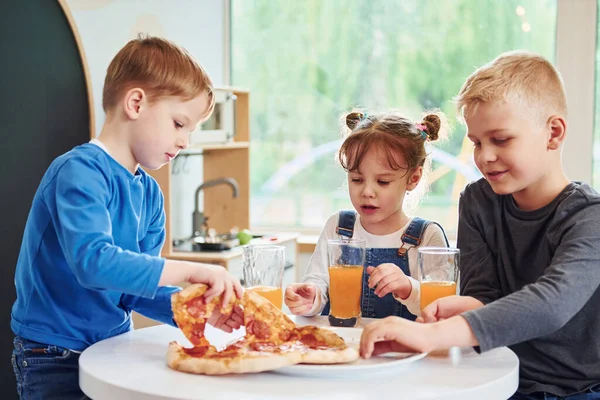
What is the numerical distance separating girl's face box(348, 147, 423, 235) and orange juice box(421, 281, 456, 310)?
520mm

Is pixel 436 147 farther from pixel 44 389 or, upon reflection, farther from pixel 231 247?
pixel 44 389

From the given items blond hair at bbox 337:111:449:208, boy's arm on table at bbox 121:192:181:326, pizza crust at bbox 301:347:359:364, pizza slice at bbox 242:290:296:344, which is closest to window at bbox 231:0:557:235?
blond hair at bbox 337:111:449:208

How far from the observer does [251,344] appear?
4.58 feet

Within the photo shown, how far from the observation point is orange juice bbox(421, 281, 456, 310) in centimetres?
158

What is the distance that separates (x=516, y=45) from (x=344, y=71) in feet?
3.52

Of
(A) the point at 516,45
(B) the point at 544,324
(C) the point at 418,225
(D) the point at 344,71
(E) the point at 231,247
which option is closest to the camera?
(B) the point at 544,324

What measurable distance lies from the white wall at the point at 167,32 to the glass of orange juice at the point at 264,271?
1899mm

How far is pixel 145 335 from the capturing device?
1610 mm

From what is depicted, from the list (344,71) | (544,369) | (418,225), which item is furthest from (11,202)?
(344,71)

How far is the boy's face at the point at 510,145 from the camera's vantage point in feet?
5.47

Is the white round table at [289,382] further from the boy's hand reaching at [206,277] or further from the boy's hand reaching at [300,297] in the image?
the boy's hand reaching at [300,297]

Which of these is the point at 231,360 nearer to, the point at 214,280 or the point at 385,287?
the point at 214,280

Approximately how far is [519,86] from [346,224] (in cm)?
72

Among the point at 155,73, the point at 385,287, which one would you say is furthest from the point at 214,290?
the point at 155,73
